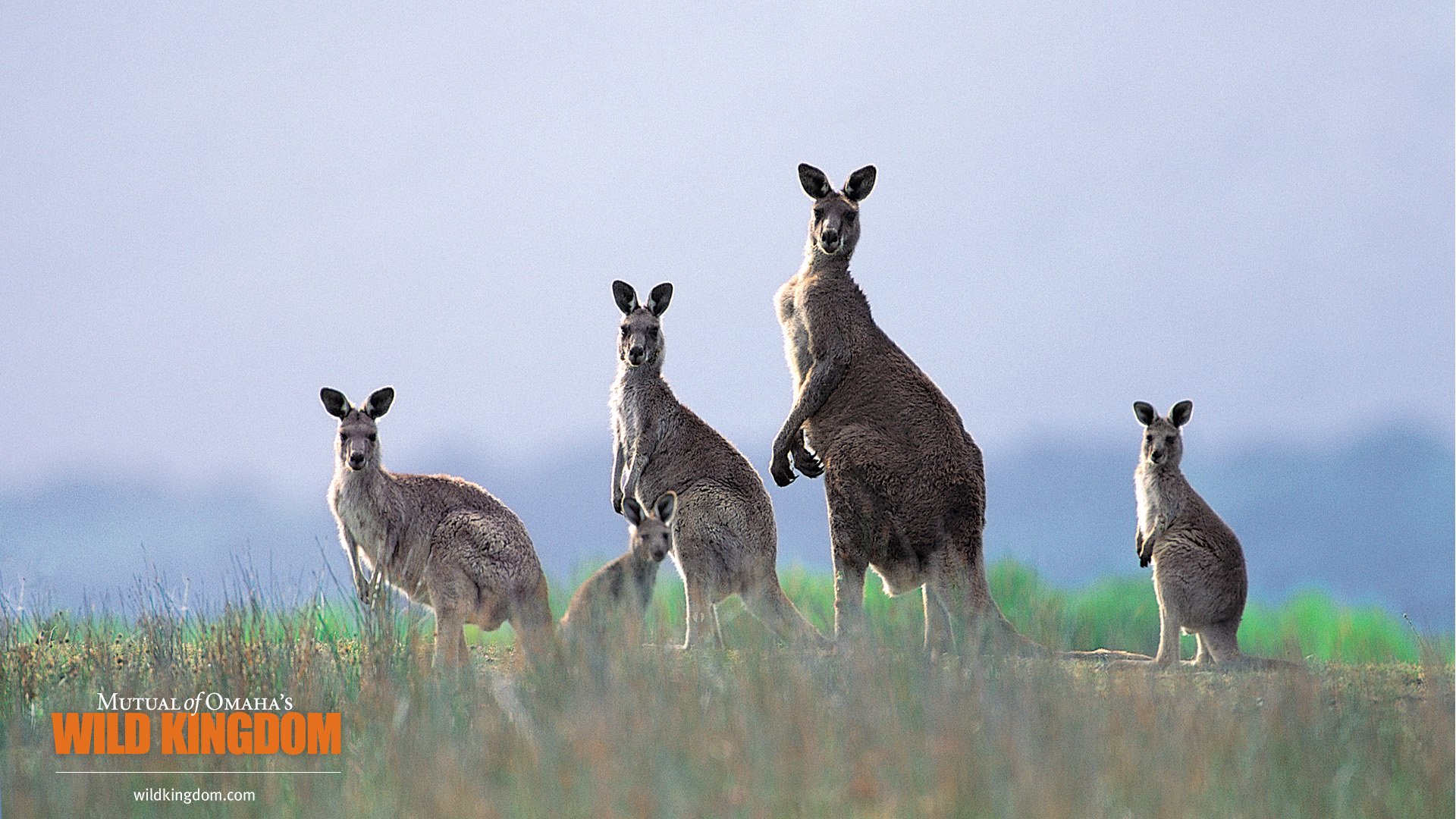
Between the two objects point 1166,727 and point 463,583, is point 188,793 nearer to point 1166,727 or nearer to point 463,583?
point 463,583

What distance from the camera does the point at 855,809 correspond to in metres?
5.50

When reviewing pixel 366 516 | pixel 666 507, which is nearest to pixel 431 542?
pixel 366 516

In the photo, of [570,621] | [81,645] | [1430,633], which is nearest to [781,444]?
[570,621]

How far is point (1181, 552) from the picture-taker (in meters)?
8.83

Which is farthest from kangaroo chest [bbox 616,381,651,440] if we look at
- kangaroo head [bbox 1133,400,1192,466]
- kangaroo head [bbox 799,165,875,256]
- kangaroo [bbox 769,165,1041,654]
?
kangaroo head [bbox 1133,400,1192,466]

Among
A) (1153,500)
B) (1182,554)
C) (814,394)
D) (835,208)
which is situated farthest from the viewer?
(835,208)

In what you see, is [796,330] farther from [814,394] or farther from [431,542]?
[431,542]

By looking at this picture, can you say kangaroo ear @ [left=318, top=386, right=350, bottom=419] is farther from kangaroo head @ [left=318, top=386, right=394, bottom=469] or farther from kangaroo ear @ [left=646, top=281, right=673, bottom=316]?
kangaroo ear @ [left=646, top=281, right=673, bottom=316]

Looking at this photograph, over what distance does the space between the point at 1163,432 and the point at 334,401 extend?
5.46 m

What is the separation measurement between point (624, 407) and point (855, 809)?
4.95 m

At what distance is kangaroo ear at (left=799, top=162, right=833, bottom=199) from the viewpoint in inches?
381

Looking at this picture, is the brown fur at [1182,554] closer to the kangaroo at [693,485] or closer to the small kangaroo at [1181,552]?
the small kangaroo at [1181,552]

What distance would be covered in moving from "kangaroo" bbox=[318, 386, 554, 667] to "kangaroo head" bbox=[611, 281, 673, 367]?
4.56ft

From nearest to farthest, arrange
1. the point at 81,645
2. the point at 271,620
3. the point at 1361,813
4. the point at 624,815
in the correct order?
the point at 624,815, the point at 1361,813, the point at 271,620, the point at 81,645
